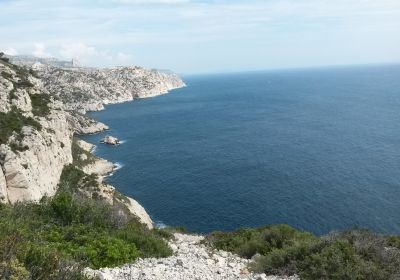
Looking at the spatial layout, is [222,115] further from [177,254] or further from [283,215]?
[177,254]

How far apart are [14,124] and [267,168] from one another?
49.2 m

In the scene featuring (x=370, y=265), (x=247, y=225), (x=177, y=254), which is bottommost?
(x=247, y=225)

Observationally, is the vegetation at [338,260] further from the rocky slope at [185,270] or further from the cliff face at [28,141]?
the cliff face at [28,141]

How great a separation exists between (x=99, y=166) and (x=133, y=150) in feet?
65.5

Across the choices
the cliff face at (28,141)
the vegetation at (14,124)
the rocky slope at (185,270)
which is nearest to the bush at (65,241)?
the rocky slope at (185,270)

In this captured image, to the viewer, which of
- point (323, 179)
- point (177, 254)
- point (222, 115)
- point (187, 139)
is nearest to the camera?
point (177, 254)

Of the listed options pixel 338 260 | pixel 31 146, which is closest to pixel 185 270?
pixel 338 260

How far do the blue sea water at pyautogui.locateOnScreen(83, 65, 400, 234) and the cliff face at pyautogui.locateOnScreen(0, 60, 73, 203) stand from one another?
17.1m

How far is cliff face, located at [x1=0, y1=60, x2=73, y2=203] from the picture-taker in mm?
43125

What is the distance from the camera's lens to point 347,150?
90.9 metres

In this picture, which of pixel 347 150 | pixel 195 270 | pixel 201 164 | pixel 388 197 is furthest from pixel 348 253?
pixel 347 150

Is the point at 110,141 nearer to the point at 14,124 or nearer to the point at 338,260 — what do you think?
the point at 14,124

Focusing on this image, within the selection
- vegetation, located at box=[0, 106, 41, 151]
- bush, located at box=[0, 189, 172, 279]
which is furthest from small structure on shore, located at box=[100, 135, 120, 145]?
bush, located at box=[0, 189, 172, 279]

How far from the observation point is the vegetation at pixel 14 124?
154 ft
